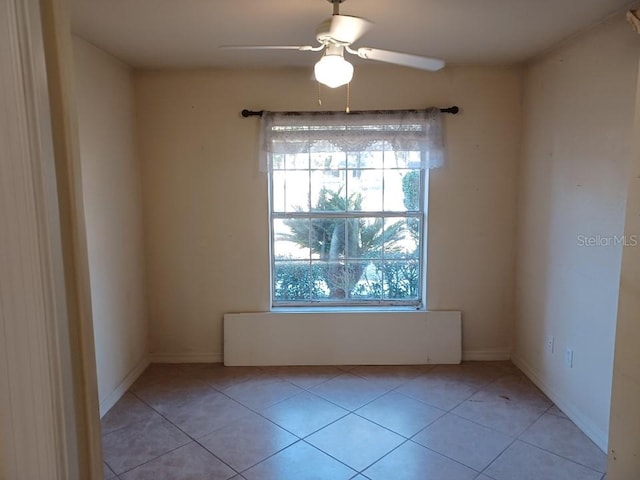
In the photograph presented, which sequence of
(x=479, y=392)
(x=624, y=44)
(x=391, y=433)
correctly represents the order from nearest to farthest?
(x=624, y=44) < (x=391, y=433) < (x=479, y=392)

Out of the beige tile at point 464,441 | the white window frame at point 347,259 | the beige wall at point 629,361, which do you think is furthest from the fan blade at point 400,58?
the beige tile at point 464,441

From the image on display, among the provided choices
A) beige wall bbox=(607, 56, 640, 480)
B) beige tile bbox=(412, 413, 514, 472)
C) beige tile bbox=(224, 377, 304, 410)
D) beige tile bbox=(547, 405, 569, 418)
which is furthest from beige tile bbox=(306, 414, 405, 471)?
beige wall bbox=(607, 56, 640, 480)

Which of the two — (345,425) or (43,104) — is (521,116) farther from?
(43,104)

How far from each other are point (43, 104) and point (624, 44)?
102 inches

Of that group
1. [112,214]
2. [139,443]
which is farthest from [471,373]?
A: [112,214]

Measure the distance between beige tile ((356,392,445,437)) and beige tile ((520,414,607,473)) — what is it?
55 centimetres

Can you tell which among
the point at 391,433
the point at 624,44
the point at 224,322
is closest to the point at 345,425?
the point at 391,433

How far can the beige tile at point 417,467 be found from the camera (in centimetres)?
219

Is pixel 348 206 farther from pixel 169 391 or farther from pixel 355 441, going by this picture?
pixel 169 391

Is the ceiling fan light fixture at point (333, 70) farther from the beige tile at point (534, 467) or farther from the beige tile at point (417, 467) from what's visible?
the beige tile at point (534, 467)

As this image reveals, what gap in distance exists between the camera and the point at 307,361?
3.55 metres

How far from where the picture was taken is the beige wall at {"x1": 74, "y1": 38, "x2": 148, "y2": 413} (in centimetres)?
269

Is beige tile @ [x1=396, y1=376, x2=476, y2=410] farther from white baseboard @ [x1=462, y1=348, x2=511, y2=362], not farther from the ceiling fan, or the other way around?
the ceiling fan

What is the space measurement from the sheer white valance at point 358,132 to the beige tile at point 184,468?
2.02m
